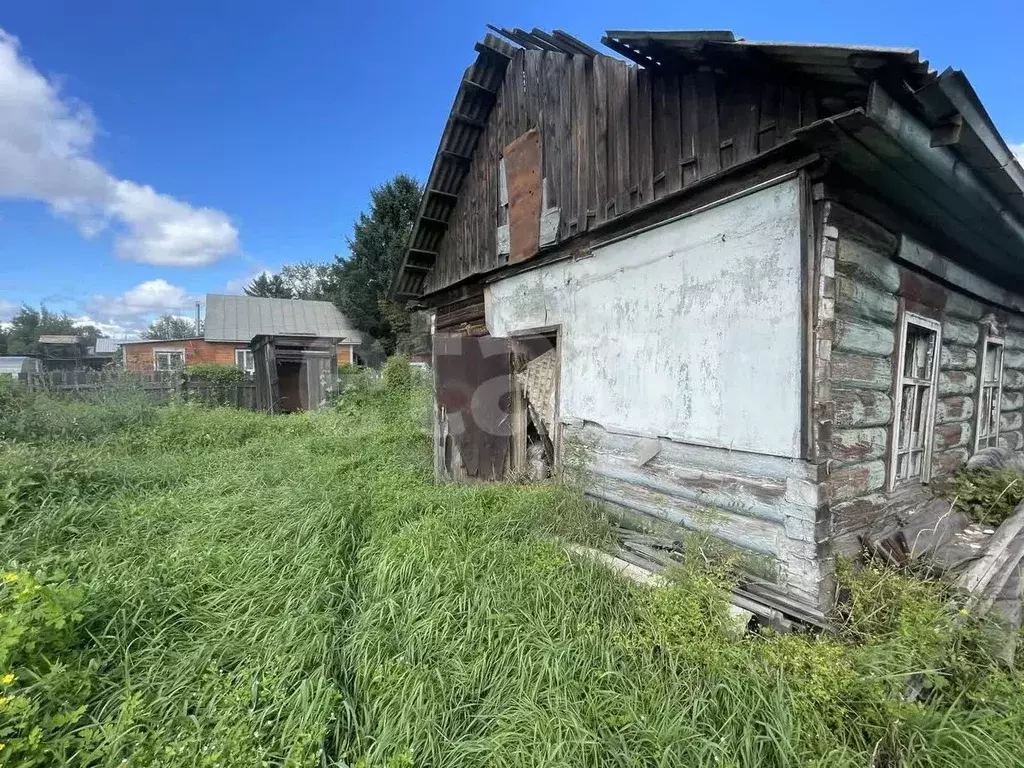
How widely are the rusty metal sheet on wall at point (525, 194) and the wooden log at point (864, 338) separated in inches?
128

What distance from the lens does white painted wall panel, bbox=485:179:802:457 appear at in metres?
3.10

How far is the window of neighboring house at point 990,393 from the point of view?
5090mm

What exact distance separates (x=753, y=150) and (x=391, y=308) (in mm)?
25494

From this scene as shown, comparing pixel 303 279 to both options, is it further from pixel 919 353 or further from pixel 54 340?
pixel 919 353

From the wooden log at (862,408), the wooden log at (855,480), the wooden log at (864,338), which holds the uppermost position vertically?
the wooden log at (864,338)

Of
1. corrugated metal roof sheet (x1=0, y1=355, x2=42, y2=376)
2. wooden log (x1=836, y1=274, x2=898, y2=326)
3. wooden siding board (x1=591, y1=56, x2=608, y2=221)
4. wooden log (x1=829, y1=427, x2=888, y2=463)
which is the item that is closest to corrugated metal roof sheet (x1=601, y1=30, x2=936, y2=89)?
wooden siding board (x1=591, y1=56, x2=608, y2=221)

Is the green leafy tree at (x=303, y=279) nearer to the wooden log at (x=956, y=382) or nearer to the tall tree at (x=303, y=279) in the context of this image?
the tall tree at (x=303, y=279)

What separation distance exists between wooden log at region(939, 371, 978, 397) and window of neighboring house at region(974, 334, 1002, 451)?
0.90ft

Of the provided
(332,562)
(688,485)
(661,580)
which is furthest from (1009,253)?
(332,562)

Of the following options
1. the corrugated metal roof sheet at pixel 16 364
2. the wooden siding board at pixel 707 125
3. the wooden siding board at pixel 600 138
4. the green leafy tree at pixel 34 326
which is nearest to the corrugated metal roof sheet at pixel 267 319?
the corrugated metal roof sheet at pixel 16 364

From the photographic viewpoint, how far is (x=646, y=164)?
4027mm

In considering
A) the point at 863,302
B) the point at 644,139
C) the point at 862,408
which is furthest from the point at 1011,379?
the point at 644,139

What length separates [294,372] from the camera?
613 inches

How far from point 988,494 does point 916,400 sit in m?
1.04
